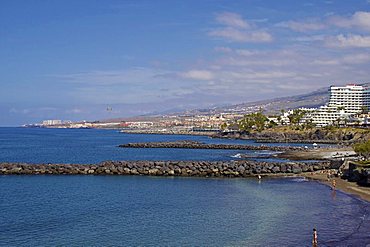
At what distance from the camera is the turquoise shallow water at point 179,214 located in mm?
22266

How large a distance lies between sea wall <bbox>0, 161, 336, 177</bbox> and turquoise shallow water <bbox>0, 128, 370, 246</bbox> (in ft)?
18.0

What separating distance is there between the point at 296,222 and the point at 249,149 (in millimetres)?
66384

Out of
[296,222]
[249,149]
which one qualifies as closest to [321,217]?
[296,222]

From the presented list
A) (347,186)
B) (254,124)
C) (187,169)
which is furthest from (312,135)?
(347,186)

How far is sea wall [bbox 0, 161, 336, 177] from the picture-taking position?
156 feet

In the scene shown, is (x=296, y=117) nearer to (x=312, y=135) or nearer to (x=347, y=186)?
(x=312, y=135)


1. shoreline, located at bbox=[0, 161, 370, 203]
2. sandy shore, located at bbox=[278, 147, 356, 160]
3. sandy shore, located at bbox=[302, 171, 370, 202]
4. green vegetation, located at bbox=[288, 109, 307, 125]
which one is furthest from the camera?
green vegetation, located at bbox=[288, 109, 307, 125]

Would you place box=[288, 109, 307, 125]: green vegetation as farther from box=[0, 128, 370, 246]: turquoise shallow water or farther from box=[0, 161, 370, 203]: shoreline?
box=[0, 128, 370, 246]: turquoise shallow water

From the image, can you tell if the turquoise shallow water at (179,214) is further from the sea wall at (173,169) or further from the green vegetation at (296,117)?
the green vegetation at (296,117)

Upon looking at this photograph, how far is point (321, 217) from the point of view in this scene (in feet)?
87.0

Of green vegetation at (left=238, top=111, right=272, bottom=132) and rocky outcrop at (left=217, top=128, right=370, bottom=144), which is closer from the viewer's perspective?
rocky outcrop at (left=217, top=128, right=370, bottom=144)

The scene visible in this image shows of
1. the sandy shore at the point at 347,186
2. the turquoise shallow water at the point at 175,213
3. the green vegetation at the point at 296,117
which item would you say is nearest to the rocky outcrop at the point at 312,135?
the green vegetation at the point at 296,117

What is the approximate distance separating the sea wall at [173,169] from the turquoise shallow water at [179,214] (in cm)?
547

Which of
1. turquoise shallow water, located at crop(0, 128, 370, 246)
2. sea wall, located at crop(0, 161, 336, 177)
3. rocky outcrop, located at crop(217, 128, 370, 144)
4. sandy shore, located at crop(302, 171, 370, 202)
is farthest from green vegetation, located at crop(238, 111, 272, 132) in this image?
turquoise shallow water, located at crop(0, 128, 370, 246)
